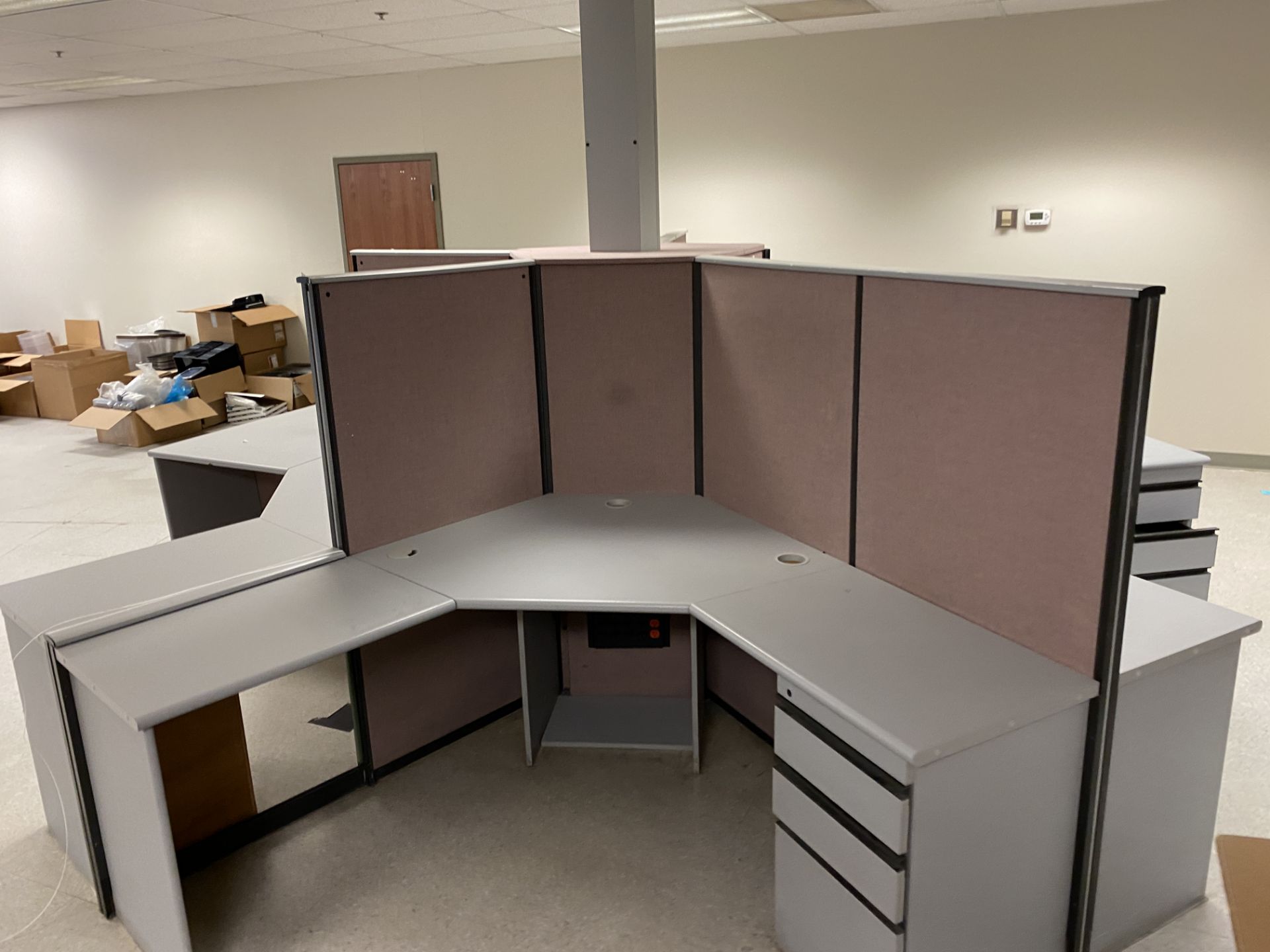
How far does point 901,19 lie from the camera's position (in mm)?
5012

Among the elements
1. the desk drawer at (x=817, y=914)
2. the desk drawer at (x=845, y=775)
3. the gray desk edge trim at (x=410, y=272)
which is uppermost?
the gray desk edge trim at (x=410, y=272)

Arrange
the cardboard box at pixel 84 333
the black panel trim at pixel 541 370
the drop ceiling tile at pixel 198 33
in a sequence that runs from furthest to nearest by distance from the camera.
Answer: the cardboard box at pixel 84 333
the drop ceiling tile at pixel 198 33
the black panel trim at pixel 541 370

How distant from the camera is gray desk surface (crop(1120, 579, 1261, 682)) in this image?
5.81ft

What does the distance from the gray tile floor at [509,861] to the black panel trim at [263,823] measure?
3cm

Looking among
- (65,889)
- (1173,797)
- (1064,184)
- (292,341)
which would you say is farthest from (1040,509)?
(292,341)

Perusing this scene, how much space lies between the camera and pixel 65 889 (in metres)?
2.28

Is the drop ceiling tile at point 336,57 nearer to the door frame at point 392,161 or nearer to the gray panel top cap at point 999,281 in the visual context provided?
the door frame at point 392,161

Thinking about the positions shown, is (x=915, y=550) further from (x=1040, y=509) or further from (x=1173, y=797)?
(x=1173, y=797)

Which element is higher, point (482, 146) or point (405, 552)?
point (482, 146)

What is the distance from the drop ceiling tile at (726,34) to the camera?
5.19 metres

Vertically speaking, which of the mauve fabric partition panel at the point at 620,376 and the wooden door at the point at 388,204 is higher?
the wooden door at the point at 388,204

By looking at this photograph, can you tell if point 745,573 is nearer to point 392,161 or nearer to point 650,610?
point 650,610

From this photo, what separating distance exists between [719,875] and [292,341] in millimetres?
6465

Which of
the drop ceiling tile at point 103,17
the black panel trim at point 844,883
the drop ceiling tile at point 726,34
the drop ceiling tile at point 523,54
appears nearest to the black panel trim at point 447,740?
the black panel trim at point 844,883
